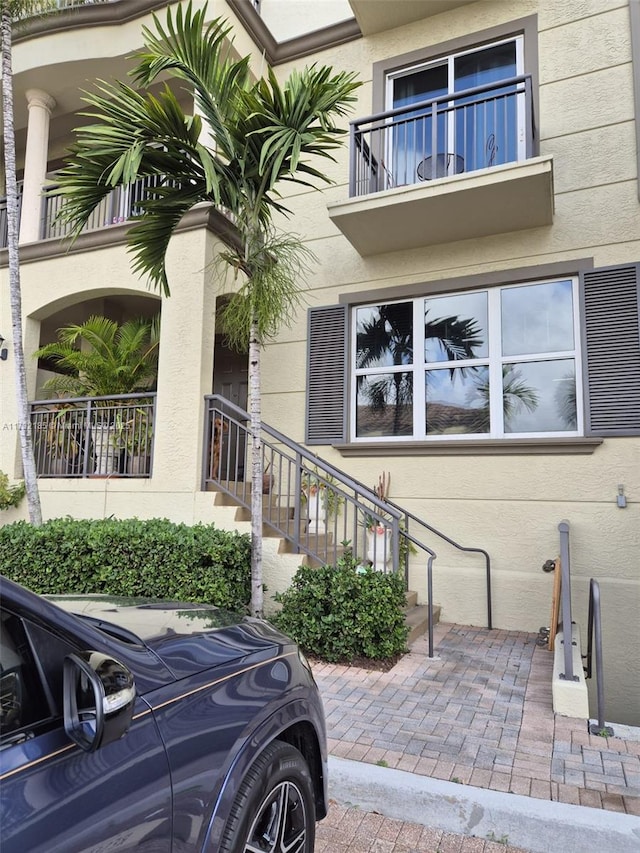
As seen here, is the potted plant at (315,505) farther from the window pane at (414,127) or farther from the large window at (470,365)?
the window pane at (414,127)

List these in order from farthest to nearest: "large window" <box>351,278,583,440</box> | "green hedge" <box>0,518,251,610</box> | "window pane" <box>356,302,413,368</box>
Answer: "window pane" <box>356,302,413,368</box>
"large window" <box>351,278,583,440</box>
"green hedge" <box>0,518,251,610</box>

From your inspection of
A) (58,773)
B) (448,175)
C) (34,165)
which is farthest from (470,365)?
(34,165)

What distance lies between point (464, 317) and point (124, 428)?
475cm

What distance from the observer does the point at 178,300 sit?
23.5 ft

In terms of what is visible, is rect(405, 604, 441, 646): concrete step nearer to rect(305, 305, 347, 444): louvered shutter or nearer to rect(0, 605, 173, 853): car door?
rect(305, 305, 347, 444): louvered shutter

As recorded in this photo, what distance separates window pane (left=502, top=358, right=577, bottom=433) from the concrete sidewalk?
2754mm

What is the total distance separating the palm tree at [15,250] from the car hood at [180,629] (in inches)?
205

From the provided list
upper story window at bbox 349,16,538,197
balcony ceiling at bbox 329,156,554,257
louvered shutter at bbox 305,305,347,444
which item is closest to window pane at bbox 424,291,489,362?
balcony ceiling at bbox 329,156,554,257

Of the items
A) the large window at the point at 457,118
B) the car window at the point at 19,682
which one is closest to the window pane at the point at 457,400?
the large window at the point at 457,118

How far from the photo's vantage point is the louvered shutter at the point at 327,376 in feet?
26.1

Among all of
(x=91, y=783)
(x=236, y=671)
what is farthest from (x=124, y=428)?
(x=91, y=783)

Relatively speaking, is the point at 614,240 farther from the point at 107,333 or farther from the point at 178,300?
the point at 107,333

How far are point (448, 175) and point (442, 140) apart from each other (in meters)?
0.67

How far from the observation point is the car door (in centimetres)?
125
